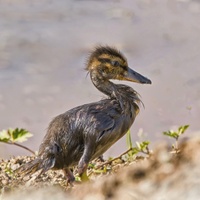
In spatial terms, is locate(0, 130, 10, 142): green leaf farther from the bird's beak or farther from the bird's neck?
the bird's beak

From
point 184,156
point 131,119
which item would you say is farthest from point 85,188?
point 131,119

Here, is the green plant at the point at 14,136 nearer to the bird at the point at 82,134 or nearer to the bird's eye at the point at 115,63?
the bird at the point at 82,134

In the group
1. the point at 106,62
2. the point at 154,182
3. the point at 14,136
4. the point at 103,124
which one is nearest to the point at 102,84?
the point at 106,62

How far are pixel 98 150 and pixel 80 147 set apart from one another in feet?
0.50

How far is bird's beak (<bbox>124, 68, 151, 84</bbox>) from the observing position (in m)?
7.35

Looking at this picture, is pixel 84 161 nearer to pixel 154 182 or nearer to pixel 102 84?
pixel 102 84

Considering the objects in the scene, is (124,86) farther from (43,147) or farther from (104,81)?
(43,147)

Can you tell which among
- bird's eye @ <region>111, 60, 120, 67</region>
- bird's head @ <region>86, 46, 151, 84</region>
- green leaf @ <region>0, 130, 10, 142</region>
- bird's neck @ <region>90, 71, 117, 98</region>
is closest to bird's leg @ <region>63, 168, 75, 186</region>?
green leaf @ <region>0, 130, 10, 142</region>

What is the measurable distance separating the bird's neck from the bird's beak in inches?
9.3

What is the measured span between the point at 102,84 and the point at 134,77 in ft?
1.17

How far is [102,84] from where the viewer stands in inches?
282

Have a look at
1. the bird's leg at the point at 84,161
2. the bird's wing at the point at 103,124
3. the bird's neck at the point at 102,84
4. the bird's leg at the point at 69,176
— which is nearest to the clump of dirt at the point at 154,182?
the bird's leg at the point at 84,161

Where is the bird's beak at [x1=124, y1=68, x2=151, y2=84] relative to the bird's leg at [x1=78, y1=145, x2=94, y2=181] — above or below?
above

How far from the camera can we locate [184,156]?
8.84 feet
